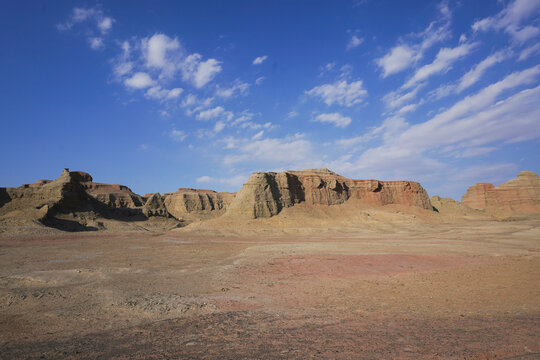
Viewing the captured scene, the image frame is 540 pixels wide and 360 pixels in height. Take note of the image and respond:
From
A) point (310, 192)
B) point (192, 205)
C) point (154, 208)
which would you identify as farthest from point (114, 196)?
point (310, 192)

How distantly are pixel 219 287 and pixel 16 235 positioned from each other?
1182 inches

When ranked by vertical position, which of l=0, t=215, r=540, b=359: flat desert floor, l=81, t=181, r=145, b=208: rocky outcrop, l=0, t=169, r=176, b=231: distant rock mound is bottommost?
l=0, t=215, r=540, b=359: flat desert floor

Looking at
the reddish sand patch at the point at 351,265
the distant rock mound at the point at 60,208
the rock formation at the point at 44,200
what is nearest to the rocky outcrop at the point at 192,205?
the distant rock mound at the point at 60,208

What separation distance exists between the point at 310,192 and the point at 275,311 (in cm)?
4336

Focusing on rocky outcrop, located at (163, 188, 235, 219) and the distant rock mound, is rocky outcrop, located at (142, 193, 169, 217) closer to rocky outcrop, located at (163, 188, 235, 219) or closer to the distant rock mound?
the distant rock mound

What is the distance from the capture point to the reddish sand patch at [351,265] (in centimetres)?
1116

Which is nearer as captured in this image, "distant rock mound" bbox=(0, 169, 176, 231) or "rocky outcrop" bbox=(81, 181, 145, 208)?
"distant rock mound" bbox=(0, 169, 176, 231)

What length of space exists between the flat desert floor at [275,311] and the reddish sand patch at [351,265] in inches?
5.3

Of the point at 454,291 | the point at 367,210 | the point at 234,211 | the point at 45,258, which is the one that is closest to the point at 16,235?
the point at 45,258

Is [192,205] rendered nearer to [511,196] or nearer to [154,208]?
[154,208]

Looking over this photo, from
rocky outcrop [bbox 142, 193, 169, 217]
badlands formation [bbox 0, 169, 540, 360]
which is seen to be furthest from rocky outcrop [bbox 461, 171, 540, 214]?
rocky outcrop [bbox 142, 193, 169, 217]

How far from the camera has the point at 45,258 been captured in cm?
1509

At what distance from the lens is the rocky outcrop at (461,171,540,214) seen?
7256 centimetres

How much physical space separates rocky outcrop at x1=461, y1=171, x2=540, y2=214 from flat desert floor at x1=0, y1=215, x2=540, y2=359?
81678 mm
